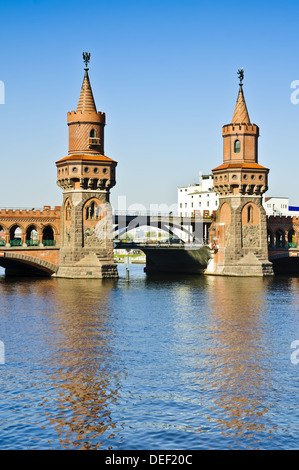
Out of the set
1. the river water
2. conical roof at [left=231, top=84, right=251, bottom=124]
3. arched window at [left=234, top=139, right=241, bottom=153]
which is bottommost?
the river water

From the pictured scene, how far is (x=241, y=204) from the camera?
10256 centimetres

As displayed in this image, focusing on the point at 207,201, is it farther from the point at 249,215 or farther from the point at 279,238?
Answer: the point at 249,215

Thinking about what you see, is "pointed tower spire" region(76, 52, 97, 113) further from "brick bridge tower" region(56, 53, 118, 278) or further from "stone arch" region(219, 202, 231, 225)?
"stone arch" region(219, 202, 231, 225)

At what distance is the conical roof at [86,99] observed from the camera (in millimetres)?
96750

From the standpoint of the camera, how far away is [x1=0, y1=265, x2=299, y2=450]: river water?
86.8ft

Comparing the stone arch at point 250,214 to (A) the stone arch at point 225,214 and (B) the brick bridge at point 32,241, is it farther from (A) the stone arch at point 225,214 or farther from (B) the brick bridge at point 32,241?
(B) the brick bridge at point 32,241

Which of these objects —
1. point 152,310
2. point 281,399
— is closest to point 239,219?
point 152,310

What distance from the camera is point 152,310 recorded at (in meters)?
62.5

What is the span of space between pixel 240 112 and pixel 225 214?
54.3 feet

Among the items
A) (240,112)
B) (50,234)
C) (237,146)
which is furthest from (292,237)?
(50,234)

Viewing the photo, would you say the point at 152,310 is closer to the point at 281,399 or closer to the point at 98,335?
the point at 98,335

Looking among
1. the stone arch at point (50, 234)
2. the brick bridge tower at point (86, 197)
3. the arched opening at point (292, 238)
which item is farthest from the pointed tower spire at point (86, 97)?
the arched opening at point (292, 238)

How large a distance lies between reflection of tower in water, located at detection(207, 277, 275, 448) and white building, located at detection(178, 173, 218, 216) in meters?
109

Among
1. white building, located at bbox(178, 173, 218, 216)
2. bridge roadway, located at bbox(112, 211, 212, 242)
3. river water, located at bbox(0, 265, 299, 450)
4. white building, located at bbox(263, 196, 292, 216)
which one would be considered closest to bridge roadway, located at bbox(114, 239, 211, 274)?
bridge roadway, located at bbox(112, 211, 212, 242)
